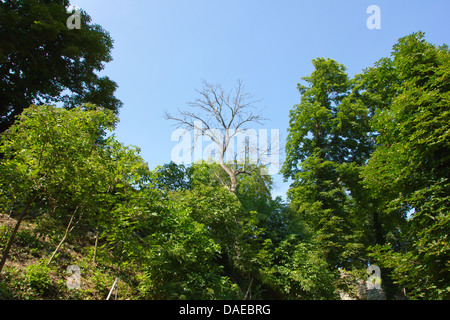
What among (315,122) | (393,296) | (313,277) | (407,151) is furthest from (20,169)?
(393,296)

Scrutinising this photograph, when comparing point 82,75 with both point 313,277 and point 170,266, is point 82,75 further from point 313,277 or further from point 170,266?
point 313,277

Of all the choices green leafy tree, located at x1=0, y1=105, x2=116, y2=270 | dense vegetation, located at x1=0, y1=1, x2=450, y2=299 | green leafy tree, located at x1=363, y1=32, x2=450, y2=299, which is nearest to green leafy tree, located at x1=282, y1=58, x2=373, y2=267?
dense vegetation, located at x1=0, y1=1, x2=450, y2=299

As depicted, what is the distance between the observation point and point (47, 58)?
12430 mm

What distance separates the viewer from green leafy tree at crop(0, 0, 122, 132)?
10.5m

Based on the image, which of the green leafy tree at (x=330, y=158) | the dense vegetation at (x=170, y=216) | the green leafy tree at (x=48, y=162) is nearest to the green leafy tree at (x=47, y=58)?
the dense vegetation at (x=170, y=216)

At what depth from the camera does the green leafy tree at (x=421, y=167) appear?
226 inches

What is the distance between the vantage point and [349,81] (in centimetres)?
1617

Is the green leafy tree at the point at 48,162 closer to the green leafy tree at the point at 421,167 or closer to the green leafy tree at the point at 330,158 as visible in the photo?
the green leafy tree at the point at 421,167

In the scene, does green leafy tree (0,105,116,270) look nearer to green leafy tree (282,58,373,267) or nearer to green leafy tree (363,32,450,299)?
green leafy tree (363,32,450,299)

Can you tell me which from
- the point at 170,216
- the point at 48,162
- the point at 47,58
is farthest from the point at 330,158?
the point at 47,58

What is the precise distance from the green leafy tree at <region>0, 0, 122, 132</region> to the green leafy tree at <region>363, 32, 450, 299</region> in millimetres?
13236

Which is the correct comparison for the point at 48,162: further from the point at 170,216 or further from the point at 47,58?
the point at 47,58

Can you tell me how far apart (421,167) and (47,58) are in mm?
16044

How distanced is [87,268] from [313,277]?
7.67 m
